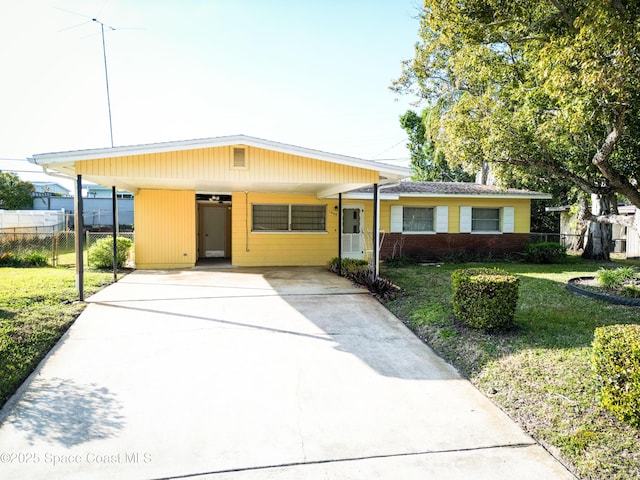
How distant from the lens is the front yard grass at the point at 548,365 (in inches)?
120

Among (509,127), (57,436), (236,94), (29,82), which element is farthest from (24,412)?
(29,82)

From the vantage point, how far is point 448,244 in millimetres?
14445

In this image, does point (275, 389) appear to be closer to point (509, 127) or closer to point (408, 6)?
point (509, 127)

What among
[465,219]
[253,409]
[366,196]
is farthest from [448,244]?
[253,409]

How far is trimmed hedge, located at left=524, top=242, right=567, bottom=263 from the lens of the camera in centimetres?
1411

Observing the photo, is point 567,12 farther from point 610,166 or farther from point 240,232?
point 240,232

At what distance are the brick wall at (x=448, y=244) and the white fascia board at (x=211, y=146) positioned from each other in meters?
5.64

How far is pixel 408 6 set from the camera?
441 inches

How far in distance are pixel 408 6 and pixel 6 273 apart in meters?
12.5

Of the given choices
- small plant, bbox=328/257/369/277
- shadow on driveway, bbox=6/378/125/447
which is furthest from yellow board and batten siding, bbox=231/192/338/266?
shadow on driveway, bbox=6/378/125/447

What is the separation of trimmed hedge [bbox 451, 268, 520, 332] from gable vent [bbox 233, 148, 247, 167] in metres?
4.71

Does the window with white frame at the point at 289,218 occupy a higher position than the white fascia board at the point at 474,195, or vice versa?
the white fascia board at the point at 474,195

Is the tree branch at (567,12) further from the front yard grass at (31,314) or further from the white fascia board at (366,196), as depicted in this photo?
the front yard grass at (31,314)

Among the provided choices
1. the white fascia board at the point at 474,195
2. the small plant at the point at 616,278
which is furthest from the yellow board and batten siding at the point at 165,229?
the small plant at the point at 616,278
